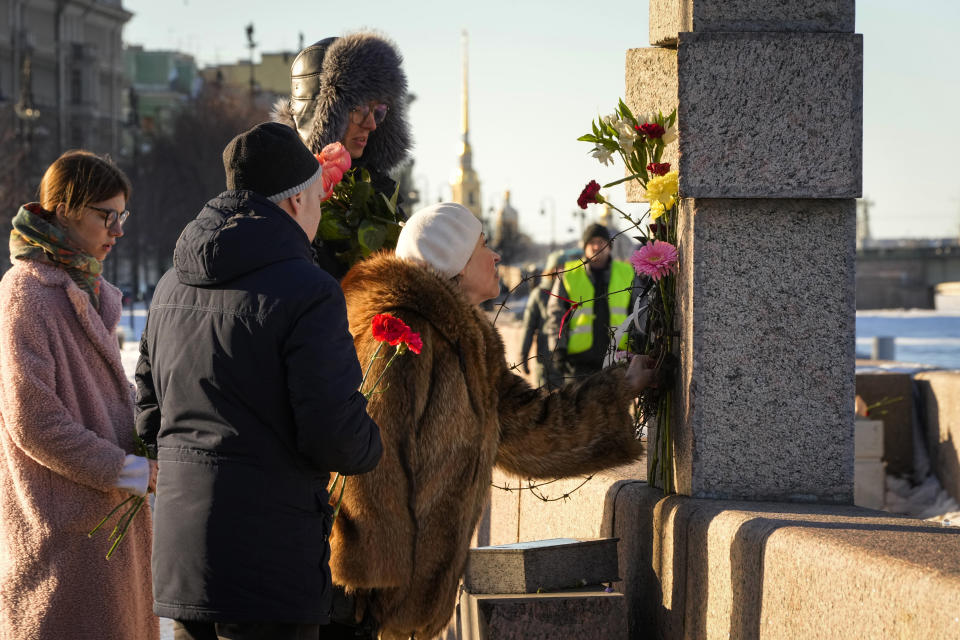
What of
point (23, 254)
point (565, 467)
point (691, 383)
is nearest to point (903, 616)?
point (691, 383)

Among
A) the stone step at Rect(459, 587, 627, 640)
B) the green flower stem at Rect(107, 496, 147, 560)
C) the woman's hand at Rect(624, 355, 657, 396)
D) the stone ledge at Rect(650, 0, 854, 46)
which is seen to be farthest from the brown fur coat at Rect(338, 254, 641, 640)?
the stone ledge at Rect(650, 0, 854, 46)

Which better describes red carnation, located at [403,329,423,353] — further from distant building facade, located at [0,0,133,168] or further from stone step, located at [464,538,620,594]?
distant building facade, located at [0,0,133,168]

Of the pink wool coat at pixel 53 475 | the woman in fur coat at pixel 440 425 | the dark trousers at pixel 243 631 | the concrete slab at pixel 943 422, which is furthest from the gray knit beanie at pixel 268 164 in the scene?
the concrete slab at pixel 943 422

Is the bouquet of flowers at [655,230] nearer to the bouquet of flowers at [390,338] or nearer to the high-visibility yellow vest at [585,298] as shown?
the bouquet of flowers at [390,338]

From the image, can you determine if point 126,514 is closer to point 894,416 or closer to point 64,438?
point 64,438

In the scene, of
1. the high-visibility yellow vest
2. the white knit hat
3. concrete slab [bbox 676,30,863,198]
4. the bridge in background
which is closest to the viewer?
concrete slab [bbox 676,30,863,198]

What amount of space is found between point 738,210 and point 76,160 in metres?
1.94

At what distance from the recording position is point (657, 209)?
3898 mm

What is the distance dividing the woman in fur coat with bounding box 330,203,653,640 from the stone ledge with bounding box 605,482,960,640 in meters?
0.34

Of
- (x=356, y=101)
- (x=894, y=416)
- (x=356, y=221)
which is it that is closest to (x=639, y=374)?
(x=356, y=221)

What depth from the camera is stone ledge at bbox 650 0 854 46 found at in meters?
3.65

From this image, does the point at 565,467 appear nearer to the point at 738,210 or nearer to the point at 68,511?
the point at 738,210

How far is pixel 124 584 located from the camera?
155 inches

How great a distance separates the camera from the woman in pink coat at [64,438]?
380 centimetres
